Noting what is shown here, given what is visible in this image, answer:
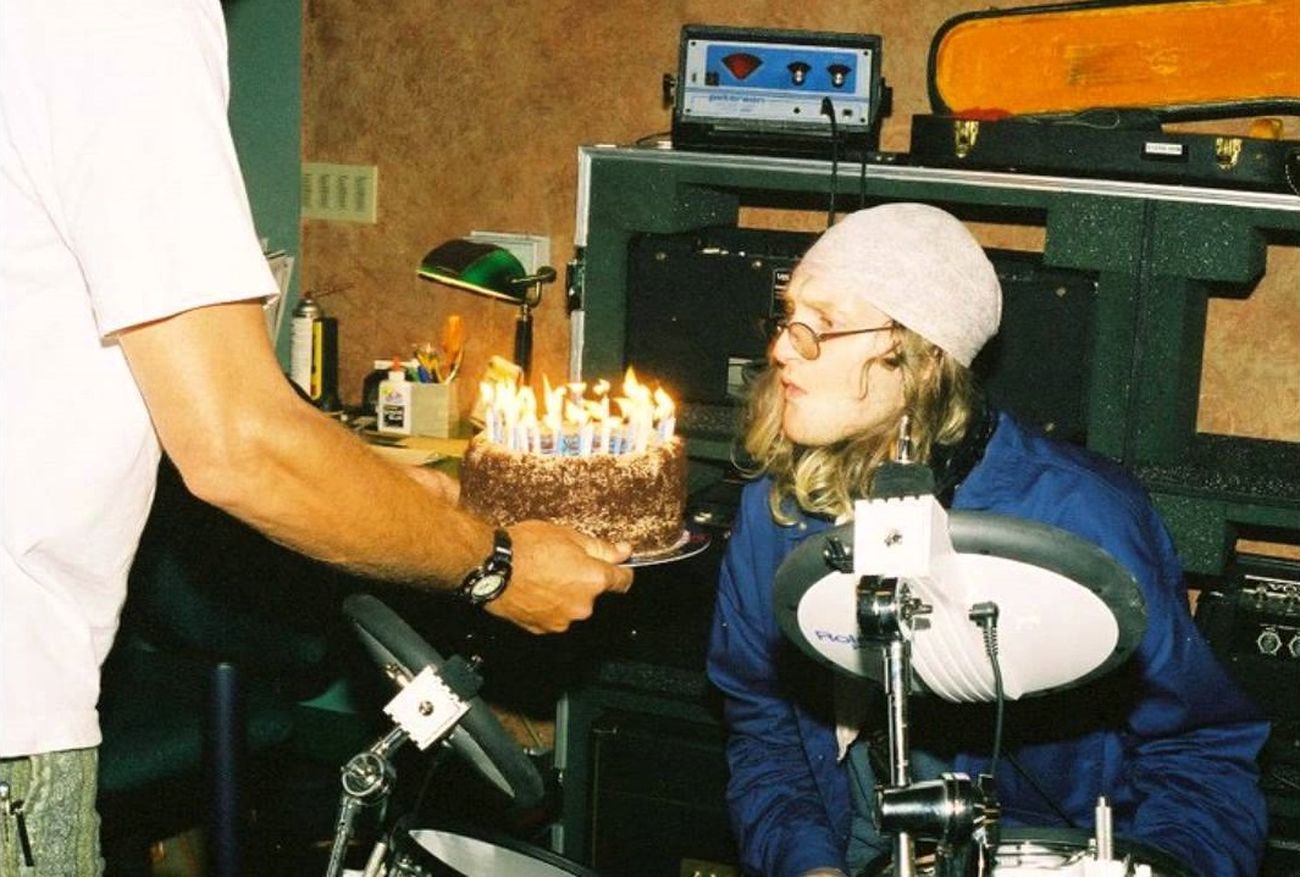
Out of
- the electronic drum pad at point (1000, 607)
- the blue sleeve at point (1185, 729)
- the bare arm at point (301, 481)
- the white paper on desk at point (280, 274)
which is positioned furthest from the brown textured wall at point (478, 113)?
the electronic drum pad at point (1000, 607)

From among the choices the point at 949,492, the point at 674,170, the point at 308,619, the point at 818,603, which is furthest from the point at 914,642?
the point at 308,619

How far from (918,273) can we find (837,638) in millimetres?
924

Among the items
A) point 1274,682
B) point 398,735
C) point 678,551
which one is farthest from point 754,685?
point 398,735

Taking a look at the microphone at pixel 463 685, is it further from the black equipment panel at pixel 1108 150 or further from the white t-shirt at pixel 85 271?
the black equipment panel at pixel 1108 150

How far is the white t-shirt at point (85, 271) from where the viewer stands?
1.30 metres

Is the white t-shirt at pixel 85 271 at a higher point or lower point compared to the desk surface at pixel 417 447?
higher

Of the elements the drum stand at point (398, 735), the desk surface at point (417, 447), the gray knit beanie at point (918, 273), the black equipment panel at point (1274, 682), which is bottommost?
the black equipment panel at point (1274, 682)

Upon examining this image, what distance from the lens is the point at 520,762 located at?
1294 millimetres

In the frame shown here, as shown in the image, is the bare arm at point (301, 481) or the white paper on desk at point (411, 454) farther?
the white paper on desk at point (411, 454)

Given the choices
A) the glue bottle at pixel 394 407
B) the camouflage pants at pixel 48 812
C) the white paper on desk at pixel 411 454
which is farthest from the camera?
the glue bottle at pixel 394 407

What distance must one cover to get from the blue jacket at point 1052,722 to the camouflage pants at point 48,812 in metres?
0.93

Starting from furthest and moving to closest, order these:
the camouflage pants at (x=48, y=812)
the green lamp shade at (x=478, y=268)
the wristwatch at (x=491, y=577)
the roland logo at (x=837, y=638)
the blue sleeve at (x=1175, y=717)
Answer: the green lamp shade at (x=478, y=268)
the blue sleeve at (x=1175, y=717)
the wristwatch at (x=491, y=577)
the camouflage pants at (x=48, y=812)
the roland logo at (x=837, y=638)

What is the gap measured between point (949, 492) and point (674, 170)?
3.43 feet

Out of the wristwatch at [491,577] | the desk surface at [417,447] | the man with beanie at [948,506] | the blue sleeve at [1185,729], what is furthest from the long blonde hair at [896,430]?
the desk surface at [417,447]
